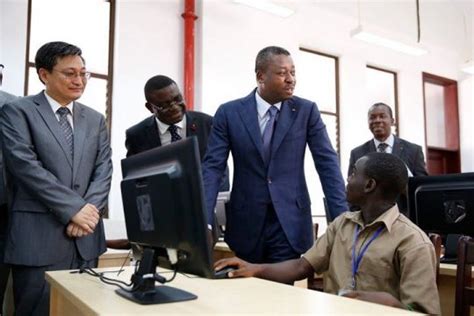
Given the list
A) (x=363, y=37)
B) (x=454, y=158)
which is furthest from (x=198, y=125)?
(x=454, y=158)

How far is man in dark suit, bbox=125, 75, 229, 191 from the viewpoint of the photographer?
2703 millimetres

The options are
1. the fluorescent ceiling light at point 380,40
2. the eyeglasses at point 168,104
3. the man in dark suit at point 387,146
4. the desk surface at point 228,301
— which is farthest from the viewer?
the fluorescent ceiling light at point 380,40

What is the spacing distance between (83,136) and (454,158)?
24.7ft

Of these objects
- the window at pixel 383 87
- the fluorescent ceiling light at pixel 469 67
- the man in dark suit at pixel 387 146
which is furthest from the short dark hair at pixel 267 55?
the fluorescent ceiling light at pixel 469 67

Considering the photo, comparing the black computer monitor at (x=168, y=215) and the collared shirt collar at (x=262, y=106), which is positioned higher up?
the collared shirt collar at (x=262, y=106)

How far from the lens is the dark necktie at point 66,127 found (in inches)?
83.0

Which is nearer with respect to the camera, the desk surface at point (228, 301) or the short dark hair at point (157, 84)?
the desk surface at point (228, 301)

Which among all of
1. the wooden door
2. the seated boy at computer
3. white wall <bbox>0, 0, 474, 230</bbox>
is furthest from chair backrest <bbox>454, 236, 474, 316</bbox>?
the wooden door

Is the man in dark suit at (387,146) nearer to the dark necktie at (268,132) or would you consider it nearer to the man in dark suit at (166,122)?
the man in dark suit at (166,122)

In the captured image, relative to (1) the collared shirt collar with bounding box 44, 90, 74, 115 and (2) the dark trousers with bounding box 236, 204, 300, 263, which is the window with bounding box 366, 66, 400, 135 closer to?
(2) the dark trousers with bounding box 236, 204, 300, 263

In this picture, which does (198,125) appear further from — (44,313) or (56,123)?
(44,313)

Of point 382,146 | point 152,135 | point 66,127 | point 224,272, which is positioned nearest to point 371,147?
point 382,146

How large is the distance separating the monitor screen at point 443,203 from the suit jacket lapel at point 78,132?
4.93 ft

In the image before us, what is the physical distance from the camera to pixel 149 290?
128cm
